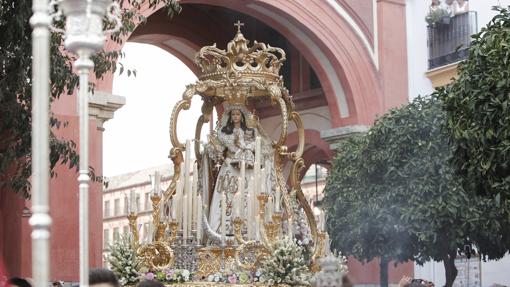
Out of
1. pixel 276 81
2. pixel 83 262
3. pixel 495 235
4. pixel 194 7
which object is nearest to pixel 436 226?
pixel 495 235

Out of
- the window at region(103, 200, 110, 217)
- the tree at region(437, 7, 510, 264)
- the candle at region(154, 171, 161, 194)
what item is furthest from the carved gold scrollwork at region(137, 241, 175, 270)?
the window at region(103, 200, 110, 217)

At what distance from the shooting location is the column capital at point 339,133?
2206 cm

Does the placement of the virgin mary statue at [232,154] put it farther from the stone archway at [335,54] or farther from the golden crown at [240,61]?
the stone archway at [335,54]

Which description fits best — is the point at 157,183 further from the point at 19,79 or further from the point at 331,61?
the point at 331,61

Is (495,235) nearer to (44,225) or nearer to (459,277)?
(459,277)

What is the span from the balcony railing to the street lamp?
16.8 meters

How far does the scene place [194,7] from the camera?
25250 millimetres

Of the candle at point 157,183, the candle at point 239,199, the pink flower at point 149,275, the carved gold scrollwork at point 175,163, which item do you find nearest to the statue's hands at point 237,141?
the carved gold scrollwork at point 175,163

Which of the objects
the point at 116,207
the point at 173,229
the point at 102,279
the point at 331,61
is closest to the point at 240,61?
the point at 173,229

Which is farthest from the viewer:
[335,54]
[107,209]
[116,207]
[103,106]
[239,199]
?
[107,209]

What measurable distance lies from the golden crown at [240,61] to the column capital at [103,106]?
587 centimetres

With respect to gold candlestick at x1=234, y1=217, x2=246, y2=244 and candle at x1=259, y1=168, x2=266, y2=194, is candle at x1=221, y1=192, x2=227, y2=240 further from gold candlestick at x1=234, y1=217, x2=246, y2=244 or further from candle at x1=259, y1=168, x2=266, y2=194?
candle at x1=259, y1=168, x2=266, y2=194

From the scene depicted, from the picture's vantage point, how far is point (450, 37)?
2219cm

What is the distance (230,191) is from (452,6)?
420 inches
